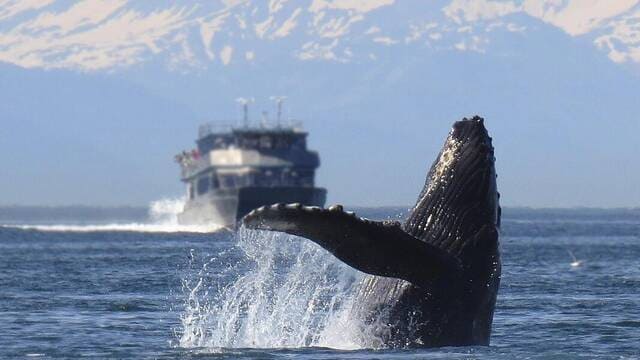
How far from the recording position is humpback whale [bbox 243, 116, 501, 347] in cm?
1675

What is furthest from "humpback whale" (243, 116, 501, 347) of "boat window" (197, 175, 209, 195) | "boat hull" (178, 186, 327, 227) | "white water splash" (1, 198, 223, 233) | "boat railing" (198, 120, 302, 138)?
"boat window" (197, 175, 209, 195)

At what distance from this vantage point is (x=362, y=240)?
16500mm

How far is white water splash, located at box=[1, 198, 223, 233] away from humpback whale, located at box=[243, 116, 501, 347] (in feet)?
254

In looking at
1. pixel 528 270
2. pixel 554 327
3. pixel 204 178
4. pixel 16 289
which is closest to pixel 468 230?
pixel 554 327

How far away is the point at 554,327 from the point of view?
24578mm

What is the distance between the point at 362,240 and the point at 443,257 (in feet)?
3.07

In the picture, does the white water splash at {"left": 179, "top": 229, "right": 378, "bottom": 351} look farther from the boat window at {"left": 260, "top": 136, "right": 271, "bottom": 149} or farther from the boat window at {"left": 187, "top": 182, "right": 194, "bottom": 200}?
the boat window at {"left": 187, "top": 182, "right": 194, "bottom": 200}

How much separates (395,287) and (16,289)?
19.0 meters

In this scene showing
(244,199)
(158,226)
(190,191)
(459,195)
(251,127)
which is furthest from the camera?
(158,226)

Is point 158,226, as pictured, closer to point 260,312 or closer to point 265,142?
point 265,142

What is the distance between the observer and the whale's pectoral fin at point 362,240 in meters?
16.2

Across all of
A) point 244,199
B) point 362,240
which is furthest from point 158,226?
point 362,240

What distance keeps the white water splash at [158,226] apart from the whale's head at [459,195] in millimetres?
77618

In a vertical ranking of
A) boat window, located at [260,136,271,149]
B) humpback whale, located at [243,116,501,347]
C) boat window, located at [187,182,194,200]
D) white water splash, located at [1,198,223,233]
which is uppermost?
boat window, located at [260,136,271,149]
